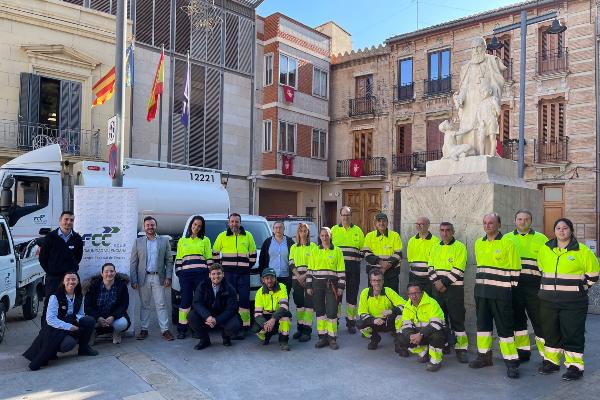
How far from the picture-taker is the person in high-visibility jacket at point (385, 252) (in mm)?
7789

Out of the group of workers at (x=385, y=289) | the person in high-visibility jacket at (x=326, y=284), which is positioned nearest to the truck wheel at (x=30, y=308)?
the group of workers at (x=385, y=289)

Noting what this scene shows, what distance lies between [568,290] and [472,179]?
2097 millimetres

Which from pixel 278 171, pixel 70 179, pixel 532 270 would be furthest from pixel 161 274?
pixel 278 171

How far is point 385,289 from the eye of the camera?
23.4 feet

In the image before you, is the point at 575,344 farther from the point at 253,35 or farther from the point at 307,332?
the point at 253,35

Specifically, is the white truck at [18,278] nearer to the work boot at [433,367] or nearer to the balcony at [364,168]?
the work boot at [433,367]

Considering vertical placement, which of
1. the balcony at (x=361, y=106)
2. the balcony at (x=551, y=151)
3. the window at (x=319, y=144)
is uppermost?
the balcony at (x=361, y=106)

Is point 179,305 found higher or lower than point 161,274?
lower

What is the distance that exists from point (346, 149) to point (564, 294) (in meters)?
21.4

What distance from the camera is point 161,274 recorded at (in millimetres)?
7727

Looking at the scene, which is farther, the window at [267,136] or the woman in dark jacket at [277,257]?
the window at [267,136]

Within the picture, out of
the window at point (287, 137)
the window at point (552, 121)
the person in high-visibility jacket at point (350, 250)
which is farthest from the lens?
the window at point (287, 137)

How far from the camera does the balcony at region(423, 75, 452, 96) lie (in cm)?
2364

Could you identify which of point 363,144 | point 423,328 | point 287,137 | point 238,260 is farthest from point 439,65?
point 423,328
